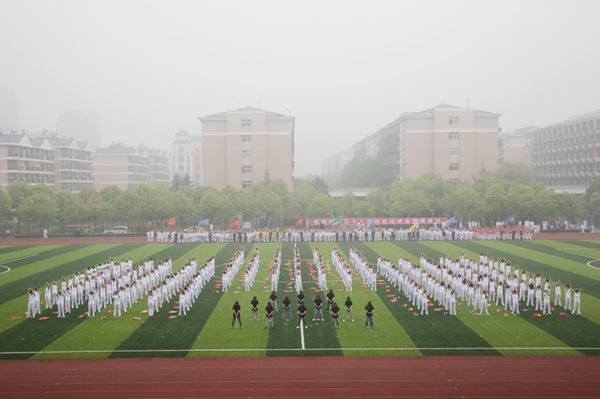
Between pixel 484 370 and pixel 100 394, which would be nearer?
pixel 100 394

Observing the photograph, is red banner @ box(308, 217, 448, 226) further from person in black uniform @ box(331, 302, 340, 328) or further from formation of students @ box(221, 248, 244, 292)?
person in black uniform @ box(331, 302, 340, 328)

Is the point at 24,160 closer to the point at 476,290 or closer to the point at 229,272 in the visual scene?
the point at 229,272

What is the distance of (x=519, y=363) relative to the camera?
54.7 ft

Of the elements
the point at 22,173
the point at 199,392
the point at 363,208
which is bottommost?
the point at 199,392

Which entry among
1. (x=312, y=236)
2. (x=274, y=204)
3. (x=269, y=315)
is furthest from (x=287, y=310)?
(x=274, y=204)

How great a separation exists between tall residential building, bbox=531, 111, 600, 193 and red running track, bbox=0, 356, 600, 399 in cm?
9111

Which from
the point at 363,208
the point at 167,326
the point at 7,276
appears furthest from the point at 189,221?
the point at 167,326

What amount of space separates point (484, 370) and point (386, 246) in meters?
33.2

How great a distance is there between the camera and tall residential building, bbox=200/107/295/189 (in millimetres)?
87750

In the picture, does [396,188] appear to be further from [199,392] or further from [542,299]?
[199,392]

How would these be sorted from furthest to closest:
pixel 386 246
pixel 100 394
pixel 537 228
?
pixel 537 228 < pixel 386 246 < pixel 100 394

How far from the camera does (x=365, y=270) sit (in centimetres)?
3033

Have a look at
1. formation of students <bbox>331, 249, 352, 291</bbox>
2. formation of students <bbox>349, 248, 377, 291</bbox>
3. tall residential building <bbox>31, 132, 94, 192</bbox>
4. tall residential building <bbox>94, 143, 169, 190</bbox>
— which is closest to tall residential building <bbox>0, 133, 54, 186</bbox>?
tall residential building <bbox>31, 132, 94, 192</bbox>

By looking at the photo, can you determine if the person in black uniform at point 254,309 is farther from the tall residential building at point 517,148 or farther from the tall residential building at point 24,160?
the tall residential building at point 517,148
